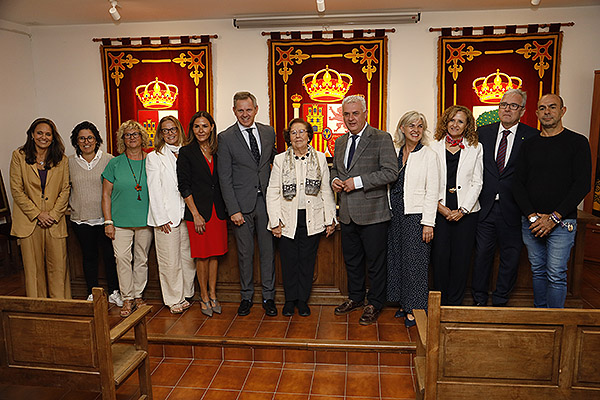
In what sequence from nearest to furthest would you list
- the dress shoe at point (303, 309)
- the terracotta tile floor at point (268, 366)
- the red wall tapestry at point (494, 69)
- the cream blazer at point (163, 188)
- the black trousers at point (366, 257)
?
the terracotta tile floor at point (268, 366)
the black trousers at point (366, 257)
the cream blazer at point (163, 188)
the dress shoe at point (303, 309)
the red wall tapestry at point (494, 69)

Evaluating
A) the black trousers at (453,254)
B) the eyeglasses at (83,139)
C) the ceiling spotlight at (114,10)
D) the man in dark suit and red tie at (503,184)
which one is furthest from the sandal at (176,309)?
the ceiling spotlight at (114,10)

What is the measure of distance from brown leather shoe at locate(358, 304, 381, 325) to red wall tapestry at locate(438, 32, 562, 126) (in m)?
2.87

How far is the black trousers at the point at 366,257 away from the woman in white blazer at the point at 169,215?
51.8 inches

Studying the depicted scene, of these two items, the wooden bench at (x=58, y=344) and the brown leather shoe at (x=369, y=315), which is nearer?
the wooden bench at (x=58, y=344)

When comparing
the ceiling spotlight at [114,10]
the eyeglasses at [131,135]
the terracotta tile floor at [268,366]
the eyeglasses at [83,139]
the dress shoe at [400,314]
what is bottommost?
the terracotta tile floor at [268,366]

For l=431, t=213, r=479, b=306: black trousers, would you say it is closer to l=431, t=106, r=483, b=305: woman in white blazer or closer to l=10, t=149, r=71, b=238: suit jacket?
l=431, t=106, r=483, b=305: woman in white blazer

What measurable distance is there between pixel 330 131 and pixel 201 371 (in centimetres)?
350

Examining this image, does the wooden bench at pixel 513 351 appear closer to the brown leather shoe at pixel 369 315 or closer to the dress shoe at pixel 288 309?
the brown leather shoe at pixel 369 315

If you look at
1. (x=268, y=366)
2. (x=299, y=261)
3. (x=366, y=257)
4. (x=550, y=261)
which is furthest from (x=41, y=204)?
(x=550, y=261)

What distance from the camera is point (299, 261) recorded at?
11.9 ft

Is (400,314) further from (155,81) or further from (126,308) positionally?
(155,81)

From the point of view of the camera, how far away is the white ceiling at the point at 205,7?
5016 millimetres

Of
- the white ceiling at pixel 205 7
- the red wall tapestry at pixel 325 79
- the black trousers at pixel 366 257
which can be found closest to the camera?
the black trousers at pixel 366 257

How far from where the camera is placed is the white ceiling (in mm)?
5016
